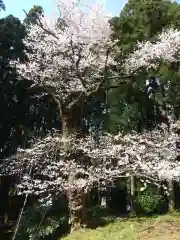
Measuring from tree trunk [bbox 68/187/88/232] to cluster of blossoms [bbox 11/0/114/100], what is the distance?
9.78 ft

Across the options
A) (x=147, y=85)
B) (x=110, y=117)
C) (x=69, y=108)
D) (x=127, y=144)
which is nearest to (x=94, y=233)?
(x=127, y=144)

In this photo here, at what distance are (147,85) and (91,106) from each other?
176 inches

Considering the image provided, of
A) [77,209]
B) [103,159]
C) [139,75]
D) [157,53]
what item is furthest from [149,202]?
[157,53]

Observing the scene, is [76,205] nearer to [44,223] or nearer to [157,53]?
[44,223]

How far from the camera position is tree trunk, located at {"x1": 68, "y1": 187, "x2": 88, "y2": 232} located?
8820mm

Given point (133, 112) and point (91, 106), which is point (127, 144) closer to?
point (133, 112)

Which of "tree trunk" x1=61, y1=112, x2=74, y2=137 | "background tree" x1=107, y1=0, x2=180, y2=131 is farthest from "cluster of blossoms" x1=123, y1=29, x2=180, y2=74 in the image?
"tree trunk" x1=61, y1=112, x2=74, y2=137

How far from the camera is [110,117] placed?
14453mm

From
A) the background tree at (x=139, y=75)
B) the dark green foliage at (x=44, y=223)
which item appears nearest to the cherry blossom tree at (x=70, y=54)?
the background tree at (x=139, y=75)

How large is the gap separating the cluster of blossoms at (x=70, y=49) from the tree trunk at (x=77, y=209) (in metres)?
2.98

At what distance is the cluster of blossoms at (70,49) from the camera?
9.29 m

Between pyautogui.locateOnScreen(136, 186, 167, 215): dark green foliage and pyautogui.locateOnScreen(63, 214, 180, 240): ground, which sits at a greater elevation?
pyautogui.locateOnScreen(136, 186, 167, 215): dark green foliage

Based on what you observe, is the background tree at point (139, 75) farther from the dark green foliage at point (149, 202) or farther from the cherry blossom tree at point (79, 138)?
the dark green foliage at point (149, 202)

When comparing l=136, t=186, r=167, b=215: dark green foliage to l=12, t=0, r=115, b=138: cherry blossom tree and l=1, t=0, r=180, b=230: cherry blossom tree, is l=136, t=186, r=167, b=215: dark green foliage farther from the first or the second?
l=12, t=0, r=115, b=138: cherry blossom tree
